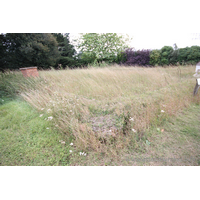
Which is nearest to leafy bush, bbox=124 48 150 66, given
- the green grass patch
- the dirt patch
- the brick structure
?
the brick structure

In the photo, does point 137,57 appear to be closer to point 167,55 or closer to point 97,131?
point 167,55

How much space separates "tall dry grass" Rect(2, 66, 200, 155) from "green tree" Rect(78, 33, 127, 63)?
3.39m

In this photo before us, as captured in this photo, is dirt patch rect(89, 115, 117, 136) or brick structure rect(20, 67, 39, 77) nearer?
dirt patch rect(89, 115, 117, 136)

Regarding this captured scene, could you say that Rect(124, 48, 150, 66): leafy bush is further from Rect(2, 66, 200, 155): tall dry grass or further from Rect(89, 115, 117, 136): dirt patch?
Rect(89, 115, 117, 136): dirt patch

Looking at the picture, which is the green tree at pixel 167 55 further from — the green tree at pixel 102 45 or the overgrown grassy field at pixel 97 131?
the green tree at pixel 102 45

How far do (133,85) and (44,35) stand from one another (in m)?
5.58

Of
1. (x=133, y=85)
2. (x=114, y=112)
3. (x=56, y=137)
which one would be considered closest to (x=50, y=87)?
(x=56, y=137)

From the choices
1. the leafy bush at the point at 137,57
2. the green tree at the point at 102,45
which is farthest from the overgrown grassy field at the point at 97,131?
the green tree at the point at 102,45

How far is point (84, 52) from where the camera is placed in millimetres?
8219

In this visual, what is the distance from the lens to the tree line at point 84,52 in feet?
13.5

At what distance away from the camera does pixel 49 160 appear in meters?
1.79

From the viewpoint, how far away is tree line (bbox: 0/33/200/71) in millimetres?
4113

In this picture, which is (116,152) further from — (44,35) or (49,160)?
(44,35)

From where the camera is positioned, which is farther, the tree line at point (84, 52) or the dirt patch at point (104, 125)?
the tree line at point (84, 52)
